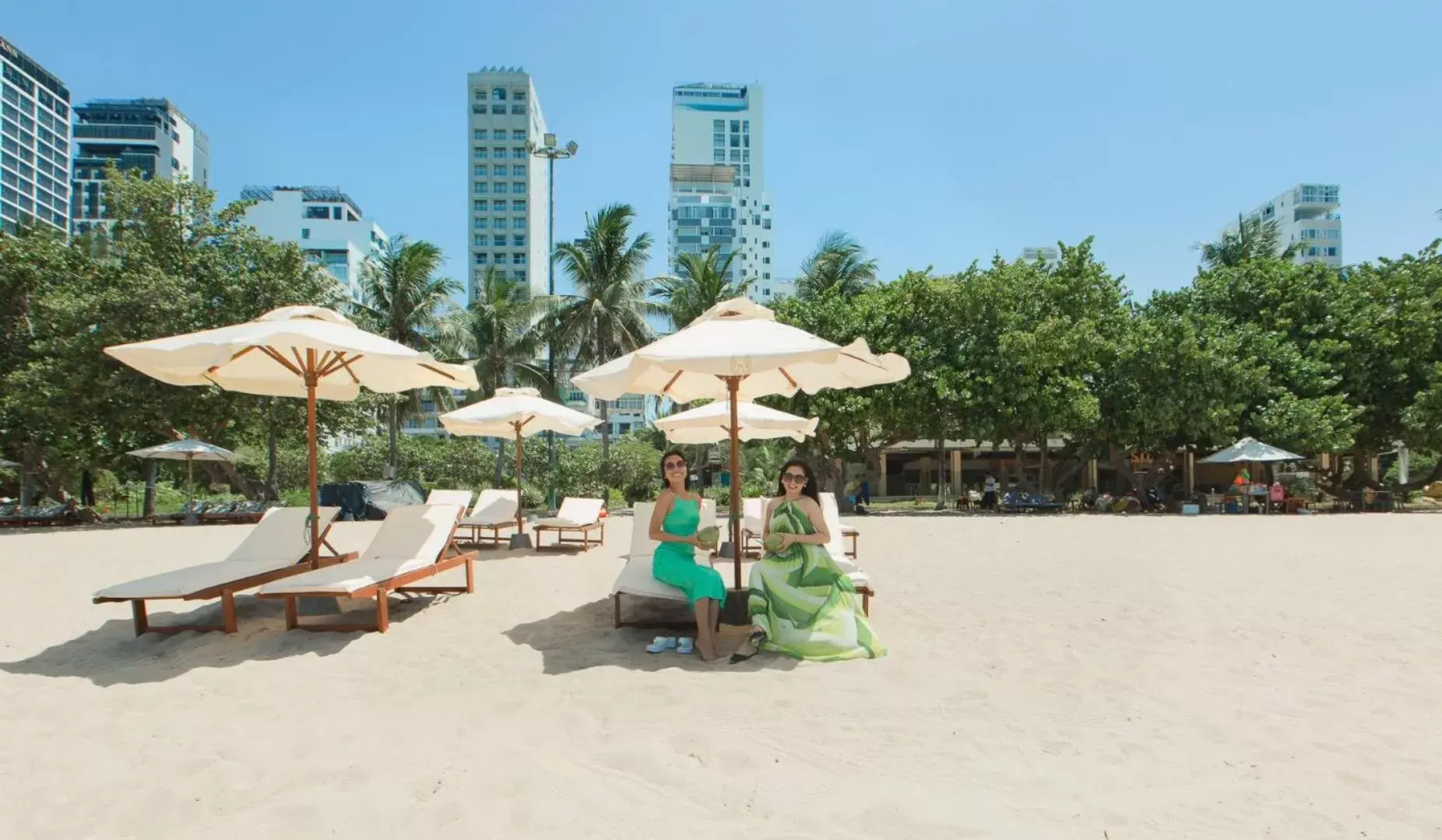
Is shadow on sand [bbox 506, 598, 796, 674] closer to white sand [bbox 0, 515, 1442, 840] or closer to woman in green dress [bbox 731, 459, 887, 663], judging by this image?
white sand [bbox 0, 515, 1442, 840]

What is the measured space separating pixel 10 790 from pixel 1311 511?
2711cm

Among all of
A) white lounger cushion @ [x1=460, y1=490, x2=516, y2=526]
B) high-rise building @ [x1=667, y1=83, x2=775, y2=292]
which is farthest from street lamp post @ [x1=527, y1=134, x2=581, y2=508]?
high-rise building @ [x1=667, y1=83, x2=775, y2=292]

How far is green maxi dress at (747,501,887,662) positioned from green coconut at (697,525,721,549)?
13.3 inches

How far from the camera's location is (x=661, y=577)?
5.34m

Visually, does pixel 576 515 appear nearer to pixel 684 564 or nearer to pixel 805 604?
pixel 684 564

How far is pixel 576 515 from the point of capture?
12.3 m

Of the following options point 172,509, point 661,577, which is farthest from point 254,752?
point 172,509

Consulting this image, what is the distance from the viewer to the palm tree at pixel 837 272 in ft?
92.0

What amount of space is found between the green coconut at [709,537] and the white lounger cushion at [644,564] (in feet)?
0.77

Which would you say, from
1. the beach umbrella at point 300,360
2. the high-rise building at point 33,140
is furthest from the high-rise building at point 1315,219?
the high-rise building at point 33,140

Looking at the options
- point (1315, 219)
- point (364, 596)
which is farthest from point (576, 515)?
point (1315, 219)

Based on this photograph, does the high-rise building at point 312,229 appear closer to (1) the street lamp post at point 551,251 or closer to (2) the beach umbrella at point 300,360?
(1) the street lamp post at point 551,251

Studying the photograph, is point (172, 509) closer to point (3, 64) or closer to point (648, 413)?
point (648, 413)

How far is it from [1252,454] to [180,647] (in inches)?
899
